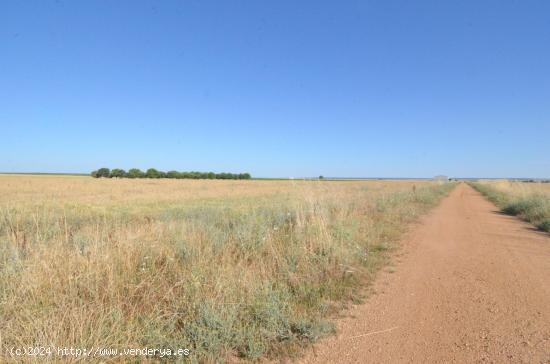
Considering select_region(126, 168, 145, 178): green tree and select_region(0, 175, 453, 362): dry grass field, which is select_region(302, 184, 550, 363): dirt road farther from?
select_region(126, 168, 145, 178): green tree

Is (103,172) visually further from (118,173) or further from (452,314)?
(452,314)

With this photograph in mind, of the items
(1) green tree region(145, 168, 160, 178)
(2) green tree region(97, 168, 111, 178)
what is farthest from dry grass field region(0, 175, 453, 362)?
(2) green tree region(97, 168, 111, 178)

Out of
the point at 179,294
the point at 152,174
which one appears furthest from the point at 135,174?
the point at 179,294

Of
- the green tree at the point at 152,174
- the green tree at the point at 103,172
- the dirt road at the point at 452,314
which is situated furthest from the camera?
the green tree at the point at 152,174

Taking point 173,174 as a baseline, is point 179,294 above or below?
below

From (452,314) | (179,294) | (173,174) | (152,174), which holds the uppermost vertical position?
(173,174)

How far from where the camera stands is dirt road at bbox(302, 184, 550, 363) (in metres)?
2.97

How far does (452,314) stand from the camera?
12.4ft

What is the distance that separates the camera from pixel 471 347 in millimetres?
3070

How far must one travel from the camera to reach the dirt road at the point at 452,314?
2.97 m

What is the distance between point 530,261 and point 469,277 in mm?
2133

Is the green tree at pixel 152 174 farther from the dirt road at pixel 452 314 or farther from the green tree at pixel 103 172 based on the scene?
the dirt road at pixel 452 314

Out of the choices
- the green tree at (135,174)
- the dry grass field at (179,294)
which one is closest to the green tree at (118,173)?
the green tree at (135,174)

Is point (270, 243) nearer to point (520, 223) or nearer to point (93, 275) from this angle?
point (93, 275)
